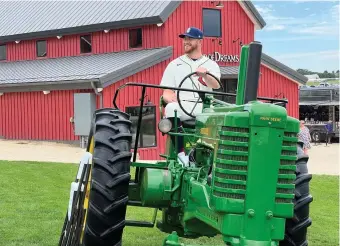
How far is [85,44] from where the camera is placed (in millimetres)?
24859

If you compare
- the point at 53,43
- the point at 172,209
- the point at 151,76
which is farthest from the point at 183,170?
the point at 53,43

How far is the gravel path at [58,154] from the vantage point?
16938 millimetres

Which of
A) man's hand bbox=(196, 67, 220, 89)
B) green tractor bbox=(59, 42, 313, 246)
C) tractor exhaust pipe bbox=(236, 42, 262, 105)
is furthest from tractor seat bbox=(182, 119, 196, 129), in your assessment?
tractor exhaust pipe bbox=(236, 42, 262, 105)

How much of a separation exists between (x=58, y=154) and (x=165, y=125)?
46.2 feet

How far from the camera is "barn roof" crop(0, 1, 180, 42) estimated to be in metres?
22.8

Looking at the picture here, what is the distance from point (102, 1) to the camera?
2573 cm

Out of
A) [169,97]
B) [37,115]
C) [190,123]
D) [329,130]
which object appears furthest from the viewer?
[329,130]

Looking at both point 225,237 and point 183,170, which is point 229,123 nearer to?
point 225,237

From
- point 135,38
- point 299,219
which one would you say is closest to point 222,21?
point 135,38

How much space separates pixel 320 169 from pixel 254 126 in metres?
13.9

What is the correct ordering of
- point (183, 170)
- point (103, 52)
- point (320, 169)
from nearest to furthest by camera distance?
1. point (183, 170)
2. point (320, 169)
3. point (103, 52)

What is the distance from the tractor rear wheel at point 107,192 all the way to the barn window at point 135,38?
18987 millimetres

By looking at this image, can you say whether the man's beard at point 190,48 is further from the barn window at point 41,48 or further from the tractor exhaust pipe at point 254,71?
the barn window at point 41,48

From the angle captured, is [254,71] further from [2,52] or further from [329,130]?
[2,52]
